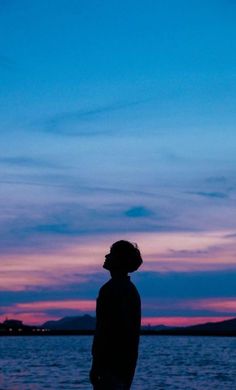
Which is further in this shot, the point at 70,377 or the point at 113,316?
the point at 70,377

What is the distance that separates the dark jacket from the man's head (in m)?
0.08

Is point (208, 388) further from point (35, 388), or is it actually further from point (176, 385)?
point (35, 388)

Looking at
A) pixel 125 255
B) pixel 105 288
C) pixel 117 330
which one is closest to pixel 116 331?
pixel 117 330

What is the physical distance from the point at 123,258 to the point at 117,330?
41cm

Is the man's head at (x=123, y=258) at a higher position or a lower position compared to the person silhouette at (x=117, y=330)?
higher

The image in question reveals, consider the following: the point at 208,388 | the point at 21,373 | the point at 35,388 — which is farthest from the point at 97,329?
the point at 21,373

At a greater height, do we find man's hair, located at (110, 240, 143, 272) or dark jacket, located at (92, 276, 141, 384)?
man's hair, located at (110, 240, 143, 272)

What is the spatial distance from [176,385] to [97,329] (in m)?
37.5

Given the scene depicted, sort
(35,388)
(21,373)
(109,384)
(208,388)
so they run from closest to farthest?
(109,384) → (35,388) → (208,388) → (21,373)

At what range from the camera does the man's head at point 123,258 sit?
14.7ft

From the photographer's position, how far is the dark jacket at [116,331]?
437 centimetres

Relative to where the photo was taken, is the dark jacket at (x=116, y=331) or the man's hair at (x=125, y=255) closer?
the dark jacket at (x=116, y=331)

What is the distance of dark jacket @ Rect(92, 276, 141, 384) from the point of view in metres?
4.37

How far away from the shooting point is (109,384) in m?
4.33
